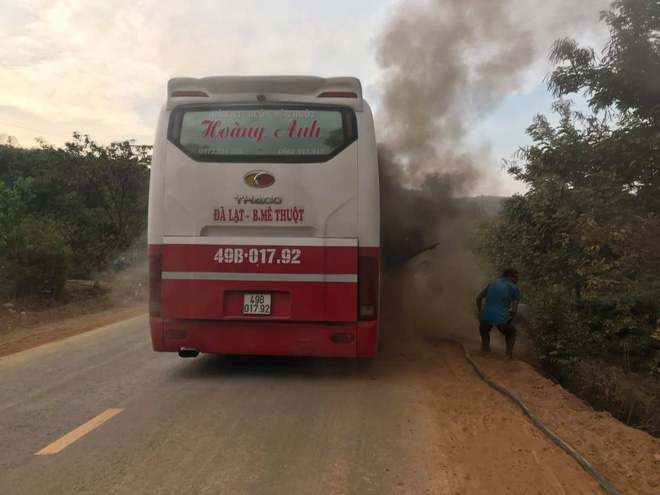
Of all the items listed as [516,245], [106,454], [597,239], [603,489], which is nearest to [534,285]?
[516,245]

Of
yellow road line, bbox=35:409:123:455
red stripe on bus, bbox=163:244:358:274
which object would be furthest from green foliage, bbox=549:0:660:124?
yellow road line, bbox=35:409:123:455

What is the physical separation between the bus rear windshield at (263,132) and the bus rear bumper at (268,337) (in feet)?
5.67

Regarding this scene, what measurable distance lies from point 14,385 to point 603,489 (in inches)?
221

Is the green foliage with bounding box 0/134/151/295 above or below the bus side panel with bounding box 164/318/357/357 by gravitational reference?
above

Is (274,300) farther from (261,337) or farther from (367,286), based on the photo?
(367,286)

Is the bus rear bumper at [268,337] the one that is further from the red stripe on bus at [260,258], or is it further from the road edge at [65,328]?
the road edge at [65,328]

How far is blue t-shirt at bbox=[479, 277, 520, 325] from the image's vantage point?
7152 mm

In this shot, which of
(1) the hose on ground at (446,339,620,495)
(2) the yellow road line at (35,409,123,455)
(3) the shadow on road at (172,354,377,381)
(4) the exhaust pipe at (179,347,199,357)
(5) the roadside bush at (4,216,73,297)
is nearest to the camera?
(1) the hose on ground at (446,339,620,495)

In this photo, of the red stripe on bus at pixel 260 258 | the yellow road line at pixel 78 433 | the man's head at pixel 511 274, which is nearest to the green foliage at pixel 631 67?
the man's head at pixel 511 274

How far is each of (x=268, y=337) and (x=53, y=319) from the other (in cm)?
711

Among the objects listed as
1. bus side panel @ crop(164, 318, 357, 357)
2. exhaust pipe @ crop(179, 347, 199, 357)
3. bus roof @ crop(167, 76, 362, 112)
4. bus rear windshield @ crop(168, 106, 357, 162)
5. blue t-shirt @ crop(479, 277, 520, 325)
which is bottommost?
exhaust pipe @ crop(179, 347, 199, 357)

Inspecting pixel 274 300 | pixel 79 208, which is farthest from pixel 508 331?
pixel 79 208

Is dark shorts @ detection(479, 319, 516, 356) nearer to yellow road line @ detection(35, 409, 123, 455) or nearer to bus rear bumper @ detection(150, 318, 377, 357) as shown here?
bus rear bumper @ detection(150, 318, 377, 357)

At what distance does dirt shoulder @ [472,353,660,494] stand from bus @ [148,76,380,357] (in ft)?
5.67
